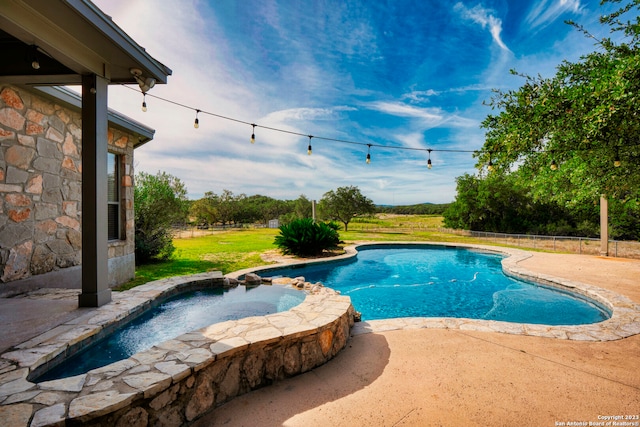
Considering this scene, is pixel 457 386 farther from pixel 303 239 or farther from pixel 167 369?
pixel 303 239

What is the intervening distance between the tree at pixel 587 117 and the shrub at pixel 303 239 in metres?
5.58

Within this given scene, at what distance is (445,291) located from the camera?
6.86 m

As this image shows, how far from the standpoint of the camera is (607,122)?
4.09 m

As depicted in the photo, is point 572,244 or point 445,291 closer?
point 445,291

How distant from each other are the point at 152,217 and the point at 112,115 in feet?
13.3

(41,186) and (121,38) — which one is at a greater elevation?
(121,38)

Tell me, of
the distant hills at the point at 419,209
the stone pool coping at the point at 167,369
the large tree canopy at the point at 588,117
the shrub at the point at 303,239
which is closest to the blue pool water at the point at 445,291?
the shrub at the point at 303,239

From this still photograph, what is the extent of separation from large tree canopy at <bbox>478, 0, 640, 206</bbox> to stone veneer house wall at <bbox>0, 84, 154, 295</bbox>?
24.9 ft

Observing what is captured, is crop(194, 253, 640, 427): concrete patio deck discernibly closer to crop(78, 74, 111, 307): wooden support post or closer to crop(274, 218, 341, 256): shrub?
crop(78, 74, 111, 307): wooden support post

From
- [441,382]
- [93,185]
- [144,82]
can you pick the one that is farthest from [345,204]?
[441,382]

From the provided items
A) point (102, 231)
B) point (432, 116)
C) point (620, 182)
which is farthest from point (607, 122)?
point (432, 116)

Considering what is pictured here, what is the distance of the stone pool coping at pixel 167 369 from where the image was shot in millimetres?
1724

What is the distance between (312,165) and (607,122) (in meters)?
17.1

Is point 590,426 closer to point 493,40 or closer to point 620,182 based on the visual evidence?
point 620,182
